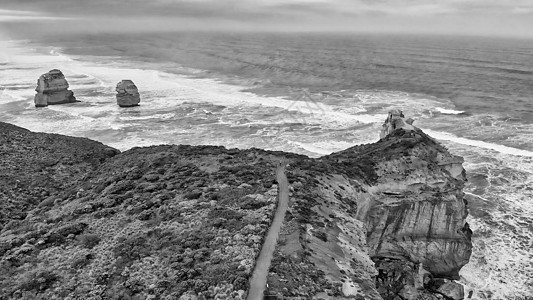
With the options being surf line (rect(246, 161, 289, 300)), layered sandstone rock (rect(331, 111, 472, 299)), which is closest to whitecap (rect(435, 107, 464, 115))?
layered sandstone rock (rect(331, 111, 472, 299))

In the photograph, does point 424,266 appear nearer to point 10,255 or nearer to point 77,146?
point 10,255

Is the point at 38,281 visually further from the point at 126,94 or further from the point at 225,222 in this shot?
the point at 126,94

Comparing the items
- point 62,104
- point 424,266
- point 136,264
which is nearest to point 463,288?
point 424,266

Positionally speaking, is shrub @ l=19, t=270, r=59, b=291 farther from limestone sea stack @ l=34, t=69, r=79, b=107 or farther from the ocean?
limestone sea stack @ l=34, t=69, r=79, b=107

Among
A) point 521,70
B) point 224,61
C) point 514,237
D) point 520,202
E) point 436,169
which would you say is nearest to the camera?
point 436,169

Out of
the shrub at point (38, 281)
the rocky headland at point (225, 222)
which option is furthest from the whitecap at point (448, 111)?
the shrub at point (38, 281)

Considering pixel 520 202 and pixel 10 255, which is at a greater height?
pixel 10 255

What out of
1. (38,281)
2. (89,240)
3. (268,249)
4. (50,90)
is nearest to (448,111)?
(268,249)
